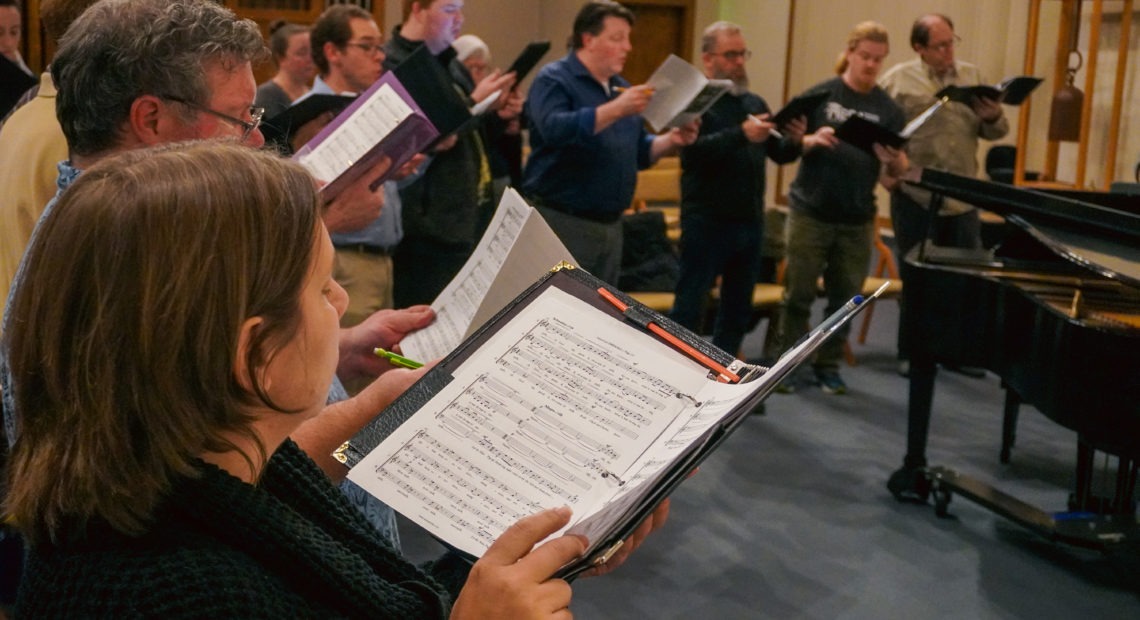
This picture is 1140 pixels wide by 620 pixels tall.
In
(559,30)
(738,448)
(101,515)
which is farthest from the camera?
(559,30)

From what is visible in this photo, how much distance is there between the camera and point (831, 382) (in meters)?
5.37

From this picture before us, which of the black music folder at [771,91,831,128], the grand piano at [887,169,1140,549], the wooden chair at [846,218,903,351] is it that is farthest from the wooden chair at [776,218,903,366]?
the grand piano at [887,169,1140,549]

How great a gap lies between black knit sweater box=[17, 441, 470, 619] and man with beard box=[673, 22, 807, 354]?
12.6ft

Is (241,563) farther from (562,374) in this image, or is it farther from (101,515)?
(562,374)

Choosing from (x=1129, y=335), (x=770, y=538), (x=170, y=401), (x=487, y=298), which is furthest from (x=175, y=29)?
(x=770, y=538)

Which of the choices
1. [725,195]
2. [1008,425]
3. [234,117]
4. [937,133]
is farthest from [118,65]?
[937,133]

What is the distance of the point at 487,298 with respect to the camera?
1.63 metres

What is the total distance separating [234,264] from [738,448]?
3.82 metres

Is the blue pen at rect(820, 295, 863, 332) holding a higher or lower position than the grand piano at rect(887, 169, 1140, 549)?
higher

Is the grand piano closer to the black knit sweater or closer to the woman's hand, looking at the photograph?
the woman's hand

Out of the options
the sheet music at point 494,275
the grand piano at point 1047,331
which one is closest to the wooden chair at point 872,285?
the grand piano at point 1047,331

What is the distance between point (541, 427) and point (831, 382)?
14.0 feet

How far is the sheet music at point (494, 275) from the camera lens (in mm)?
1557

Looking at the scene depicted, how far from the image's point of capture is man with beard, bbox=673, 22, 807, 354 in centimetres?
479
